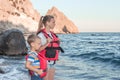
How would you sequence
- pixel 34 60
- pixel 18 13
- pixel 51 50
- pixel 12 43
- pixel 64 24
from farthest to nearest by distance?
pixel 64 24
pixel 18 13
pixel 12 43
pixel 51 50
pixel 34 60

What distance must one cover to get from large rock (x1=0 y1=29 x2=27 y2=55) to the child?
1335 centimetres

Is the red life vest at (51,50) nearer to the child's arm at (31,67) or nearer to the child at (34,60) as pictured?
the child at (34,60)

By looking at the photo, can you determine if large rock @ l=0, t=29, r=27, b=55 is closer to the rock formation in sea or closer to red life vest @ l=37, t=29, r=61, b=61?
red life vest @ l=37, t=29, r=61, b=61

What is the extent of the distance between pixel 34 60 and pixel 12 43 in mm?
13445

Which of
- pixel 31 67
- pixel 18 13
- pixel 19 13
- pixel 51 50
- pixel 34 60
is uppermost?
pixel 19 13

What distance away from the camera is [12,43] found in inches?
717

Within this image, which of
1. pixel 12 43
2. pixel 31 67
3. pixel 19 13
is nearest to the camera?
pixel 31 67

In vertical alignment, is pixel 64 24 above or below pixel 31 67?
above

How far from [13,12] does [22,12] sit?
333 inches

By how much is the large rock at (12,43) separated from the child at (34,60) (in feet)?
43.8

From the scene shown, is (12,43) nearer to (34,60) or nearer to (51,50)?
(51,50)

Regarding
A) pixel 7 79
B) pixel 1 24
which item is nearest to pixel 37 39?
pixel 7 79

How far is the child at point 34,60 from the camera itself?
490 cm

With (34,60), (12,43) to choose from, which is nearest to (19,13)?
(12,43)
